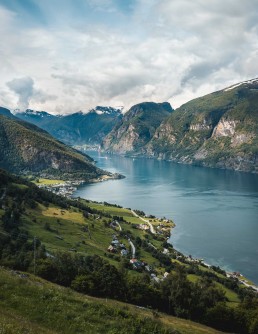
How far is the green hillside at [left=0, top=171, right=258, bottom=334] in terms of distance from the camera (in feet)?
83.2

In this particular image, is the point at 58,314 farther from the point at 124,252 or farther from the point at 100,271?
the point at 124,252

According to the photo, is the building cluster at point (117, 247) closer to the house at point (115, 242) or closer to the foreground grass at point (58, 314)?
the house at point (115, 242)

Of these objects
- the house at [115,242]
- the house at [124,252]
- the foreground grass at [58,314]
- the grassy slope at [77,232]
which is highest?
the foreground grass at [58,314]

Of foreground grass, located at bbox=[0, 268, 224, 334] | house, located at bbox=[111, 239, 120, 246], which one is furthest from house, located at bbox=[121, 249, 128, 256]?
foreground grass, located at bbox=[0, 268, 224, 334]

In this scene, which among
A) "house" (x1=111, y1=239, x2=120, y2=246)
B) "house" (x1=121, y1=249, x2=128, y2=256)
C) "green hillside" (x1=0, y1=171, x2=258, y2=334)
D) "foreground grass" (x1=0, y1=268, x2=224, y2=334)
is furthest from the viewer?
"house" (x1=111, y1=239, x2=120, y2=246)

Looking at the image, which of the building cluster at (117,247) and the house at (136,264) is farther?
the building cluster at (117,247)

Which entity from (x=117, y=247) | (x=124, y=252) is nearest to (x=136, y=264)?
(x=124, y=252)

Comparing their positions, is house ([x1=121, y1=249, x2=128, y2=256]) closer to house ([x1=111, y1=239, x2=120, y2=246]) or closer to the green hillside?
the green hillside

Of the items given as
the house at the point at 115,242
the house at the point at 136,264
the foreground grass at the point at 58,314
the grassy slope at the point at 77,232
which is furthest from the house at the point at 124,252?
the foreground grass at the point at 58,314

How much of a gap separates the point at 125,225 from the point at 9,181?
162 ft

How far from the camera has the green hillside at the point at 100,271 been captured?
25359mm

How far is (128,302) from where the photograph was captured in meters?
48.0

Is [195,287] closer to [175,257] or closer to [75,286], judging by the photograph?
[75,286]

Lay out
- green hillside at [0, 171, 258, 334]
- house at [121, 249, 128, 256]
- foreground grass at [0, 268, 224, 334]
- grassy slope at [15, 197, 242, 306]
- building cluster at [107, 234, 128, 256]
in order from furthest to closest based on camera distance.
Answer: building cluster at [107, 234, 128, 256] → house at [121, 249, 128, 256] → grassy slope at [15, 197, 242, 306] → green hillside at [0, 171, 258, 334] → foreground grass at [0, 268, 224, 334]
